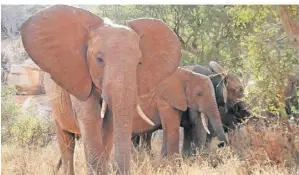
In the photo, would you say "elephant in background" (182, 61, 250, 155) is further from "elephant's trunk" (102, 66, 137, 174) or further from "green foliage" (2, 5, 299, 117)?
"elephant's trunk" (102, 66, 137, 174)

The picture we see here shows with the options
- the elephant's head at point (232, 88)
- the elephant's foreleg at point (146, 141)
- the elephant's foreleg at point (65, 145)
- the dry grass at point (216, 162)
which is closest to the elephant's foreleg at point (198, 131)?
the dry grass at point (216, 162)

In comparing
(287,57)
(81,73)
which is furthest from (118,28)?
(287,57)

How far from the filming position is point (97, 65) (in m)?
3.06

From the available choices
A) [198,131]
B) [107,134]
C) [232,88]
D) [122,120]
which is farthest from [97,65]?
[232,88]

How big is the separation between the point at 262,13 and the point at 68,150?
155 cm

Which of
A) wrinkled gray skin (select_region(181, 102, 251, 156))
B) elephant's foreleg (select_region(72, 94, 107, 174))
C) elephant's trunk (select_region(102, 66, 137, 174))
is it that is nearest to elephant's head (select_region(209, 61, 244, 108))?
wrinkled gray skin (select_region(181, 102, 251, 156))

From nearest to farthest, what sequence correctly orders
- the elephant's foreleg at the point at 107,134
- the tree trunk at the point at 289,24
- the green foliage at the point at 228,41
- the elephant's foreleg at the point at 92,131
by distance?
the elephant's foreleg at the point at 92,131 < the elephant's foreleg at the point at 107,134 < the tree trunk at the point at 289,24 < the green foliage at the point at 228,41

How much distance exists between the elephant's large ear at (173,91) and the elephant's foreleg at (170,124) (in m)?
0.06

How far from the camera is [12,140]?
559 cm

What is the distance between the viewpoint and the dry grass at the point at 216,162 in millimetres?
4012

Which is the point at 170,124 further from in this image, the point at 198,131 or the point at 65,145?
the point at 65,145

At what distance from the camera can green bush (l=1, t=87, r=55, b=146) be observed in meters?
5.62

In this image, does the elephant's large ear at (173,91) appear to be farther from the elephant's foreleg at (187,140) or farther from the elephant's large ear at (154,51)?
the elephant's large ear at (154,51)

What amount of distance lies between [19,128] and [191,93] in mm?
1626
